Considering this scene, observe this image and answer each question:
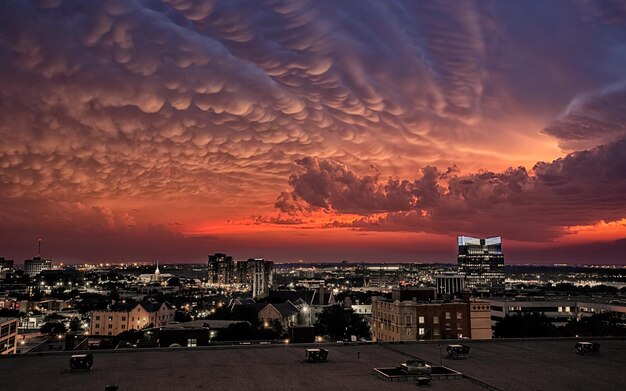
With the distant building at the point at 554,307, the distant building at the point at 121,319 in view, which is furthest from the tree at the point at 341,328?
the distant building at the point at 121,319

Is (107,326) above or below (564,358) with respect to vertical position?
below

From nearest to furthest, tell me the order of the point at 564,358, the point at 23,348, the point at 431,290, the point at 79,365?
the point at 79,365
the point at 564,358
the point at 23,348
the point at 431,290

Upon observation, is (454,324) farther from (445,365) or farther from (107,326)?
(107,326)

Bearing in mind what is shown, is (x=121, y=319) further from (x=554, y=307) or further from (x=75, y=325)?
(x=554, y=307)

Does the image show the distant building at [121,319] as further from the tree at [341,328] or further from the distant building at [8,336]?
the tree at [341,328]

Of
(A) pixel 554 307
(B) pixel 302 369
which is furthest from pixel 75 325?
(B) pixel 302 369

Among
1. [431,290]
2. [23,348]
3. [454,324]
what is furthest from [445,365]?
[23,348]

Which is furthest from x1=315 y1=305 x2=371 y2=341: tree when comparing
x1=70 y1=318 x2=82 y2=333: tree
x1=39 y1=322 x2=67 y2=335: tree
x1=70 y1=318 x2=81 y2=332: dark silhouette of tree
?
x1=70 y1=318 x2=82 y2=333: tree

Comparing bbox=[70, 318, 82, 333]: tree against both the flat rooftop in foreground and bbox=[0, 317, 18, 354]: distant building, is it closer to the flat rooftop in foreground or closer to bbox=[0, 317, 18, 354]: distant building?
bbox=[0, 317, 18, 354]: distant building
